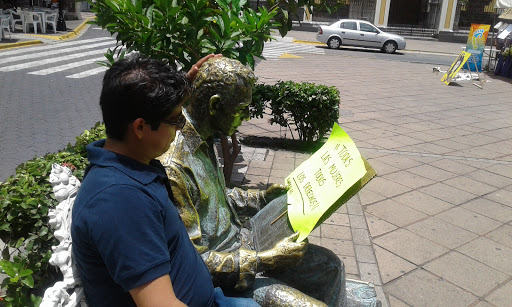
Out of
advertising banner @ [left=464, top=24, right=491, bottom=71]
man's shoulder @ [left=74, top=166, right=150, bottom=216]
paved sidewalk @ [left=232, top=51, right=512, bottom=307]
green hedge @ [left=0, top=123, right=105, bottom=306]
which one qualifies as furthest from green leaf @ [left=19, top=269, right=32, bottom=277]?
advertising banner @ [left=464, top=24, right=491, bottom=71]

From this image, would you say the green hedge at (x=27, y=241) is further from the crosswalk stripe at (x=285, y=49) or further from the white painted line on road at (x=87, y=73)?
the crosswalk stripe at (x=285, y=49)

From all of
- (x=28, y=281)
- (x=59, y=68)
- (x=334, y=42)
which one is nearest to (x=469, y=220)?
(x=28, y=281)

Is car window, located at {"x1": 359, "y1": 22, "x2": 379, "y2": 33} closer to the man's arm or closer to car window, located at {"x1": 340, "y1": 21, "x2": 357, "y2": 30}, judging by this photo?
car window, located at {"x1": 340, "y1": 21, "x2": 357, "y2": 30}

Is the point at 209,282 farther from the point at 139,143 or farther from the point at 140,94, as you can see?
the point at 140,94

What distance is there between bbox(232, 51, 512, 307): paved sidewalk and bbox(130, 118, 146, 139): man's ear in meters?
2.47

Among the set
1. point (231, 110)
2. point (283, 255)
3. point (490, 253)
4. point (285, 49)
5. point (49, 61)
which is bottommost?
point (490, 253)

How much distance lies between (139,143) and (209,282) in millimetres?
543

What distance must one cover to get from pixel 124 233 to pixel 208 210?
0.73 meters

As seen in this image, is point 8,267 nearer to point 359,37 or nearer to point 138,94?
point 138,94

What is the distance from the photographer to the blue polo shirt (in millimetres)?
1141

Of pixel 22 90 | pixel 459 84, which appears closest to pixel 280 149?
pixel 22 90

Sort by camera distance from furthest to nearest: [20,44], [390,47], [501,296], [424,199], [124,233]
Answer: [390,47], [20,44], [424,199], [501,296], [124,233]

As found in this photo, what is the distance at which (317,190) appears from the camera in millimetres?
1812

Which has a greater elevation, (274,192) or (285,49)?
(274,192)
